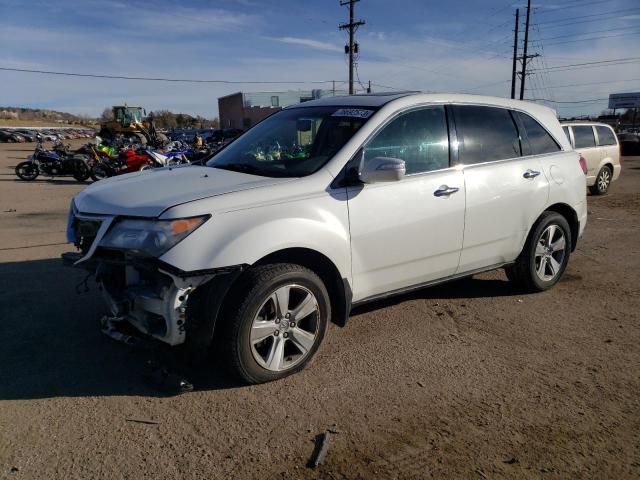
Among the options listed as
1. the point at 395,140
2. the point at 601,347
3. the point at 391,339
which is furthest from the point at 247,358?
the point at 601,347

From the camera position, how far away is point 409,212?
3.77 m

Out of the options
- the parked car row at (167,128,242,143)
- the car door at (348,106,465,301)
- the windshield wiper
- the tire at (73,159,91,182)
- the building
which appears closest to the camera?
the car door at (348,106,465,301)

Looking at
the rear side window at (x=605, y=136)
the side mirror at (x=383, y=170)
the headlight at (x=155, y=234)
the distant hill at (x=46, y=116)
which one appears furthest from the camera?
the distant hill at (x=46, y=116)

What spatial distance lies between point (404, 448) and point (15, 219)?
866 centimetres

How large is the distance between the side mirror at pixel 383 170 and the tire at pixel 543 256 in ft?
6.77

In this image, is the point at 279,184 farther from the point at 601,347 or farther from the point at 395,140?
the point at 601,347

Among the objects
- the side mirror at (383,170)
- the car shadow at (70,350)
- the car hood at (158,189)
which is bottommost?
the car shadow at (70,350)

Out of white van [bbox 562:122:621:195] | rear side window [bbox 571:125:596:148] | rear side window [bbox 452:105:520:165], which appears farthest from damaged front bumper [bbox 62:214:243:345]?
rear side window [bbox 571:125:596:148]

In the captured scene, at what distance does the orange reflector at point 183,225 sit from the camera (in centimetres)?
289

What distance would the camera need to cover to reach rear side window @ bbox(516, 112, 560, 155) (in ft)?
15.8

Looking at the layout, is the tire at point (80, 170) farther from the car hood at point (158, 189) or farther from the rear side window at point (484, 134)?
the rear side window at point (484, 134)

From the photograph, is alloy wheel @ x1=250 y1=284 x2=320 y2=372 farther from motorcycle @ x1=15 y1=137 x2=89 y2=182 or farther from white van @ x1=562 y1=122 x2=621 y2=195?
motorcycle @ x1=15 y1=137 x2=89 y2=182

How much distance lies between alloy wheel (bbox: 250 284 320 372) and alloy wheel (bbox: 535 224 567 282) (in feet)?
8.62

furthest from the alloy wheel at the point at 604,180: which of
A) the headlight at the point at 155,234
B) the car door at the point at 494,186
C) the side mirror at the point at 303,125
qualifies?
the headlight at the point at 155,234
